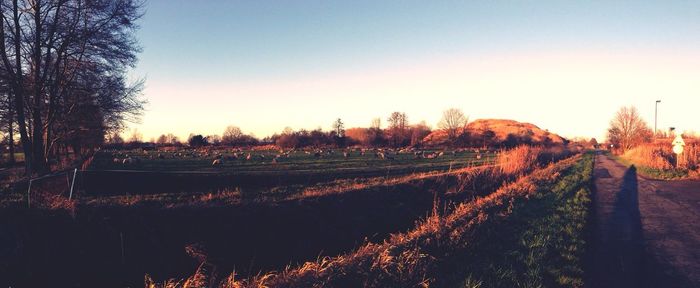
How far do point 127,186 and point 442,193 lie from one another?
1333 cm

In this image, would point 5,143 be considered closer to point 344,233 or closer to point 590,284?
point 344,233

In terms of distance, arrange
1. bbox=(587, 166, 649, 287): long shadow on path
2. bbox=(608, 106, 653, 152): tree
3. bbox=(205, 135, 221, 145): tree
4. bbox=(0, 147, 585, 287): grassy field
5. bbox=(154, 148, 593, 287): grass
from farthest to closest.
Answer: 1. bbox=(205, 135, 221, 145): tree
2. bbox=(608, 106, 653, 152): tree
3. bbox=(0, 147, 585, 287): grassy field
4. bbox=(587, 166, 649, 287): long shadow on path
5. bbox=(154, 148, 593, 287): grass

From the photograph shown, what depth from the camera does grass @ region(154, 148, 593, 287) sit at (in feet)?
16.7

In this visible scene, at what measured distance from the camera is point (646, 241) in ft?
23.3

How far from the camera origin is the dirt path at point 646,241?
5270mm

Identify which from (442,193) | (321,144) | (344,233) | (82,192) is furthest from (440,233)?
(321,144)

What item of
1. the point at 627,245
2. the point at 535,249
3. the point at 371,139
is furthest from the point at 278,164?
the point at 371,139

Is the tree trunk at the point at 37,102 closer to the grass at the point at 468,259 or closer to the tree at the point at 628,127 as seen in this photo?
the grass at the point at 468,259

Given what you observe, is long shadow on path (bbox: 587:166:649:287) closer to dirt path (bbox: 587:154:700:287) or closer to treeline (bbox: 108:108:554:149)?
dirt path (bbox: 587:154:700:287)

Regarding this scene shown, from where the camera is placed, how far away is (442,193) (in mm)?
15797

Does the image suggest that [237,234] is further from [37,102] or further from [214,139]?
[214,139]

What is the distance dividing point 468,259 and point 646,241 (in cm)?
410

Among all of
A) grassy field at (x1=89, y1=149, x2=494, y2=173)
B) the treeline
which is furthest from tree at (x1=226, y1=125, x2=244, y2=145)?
grassy field at (x1=89, y1=149, x2=494, y2=173)

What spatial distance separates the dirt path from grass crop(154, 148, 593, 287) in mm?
399
